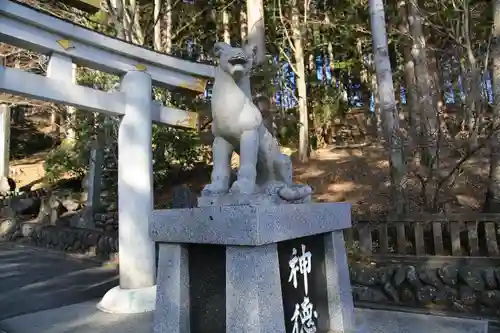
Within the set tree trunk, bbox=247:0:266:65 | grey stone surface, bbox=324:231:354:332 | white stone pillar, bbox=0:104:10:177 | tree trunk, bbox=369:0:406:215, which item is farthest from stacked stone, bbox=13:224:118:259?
grey stone surface, bbox=324:231:354:332

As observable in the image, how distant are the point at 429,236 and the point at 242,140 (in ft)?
11.9

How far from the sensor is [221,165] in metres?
2.87

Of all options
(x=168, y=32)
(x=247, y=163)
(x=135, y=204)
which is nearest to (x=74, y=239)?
(x=135, y=204)

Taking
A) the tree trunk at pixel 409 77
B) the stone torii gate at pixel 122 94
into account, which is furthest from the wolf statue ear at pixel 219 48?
the tree trunk at pixel 409 77

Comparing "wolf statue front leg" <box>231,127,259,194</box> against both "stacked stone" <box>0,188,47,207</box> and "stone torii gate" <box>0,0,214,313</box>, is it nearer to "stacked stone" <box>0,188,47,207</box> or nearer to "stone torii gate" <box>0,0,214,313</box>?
"stone torii gate" <box>0,0,214,313</box>

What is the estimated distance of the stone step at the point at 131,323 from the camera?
3131mm

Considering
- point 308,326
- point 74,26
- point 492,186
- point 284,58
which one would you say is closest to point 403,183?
point 492,186

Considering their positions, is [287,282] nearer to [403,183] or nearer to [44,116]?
[403,183]

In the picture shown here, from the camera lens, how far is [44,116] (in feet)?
77.4

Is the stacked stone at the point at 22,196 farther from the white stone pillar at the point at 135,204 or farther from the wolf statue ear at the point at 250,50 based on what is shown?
the wolf statue ear at the point at 250,50

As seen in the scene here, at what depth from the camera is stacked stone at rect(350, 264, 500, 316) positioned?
4.05 m

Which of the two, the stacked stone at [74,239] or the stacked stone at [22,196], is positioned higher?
the stacked stone at [22,196]

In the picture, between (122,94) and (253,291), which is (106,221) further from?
(253,291)

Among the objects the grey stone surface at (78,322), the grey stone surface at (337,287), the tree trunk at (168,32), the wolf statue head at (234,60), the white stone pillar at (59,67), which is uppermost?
the tree trunk at (168,32)
